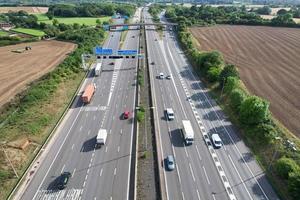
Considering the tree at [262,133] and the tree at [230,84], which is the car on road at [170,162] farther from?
the tree at [230,84]

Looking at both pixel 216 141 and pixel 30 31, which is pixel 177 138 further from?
pixel 30 31

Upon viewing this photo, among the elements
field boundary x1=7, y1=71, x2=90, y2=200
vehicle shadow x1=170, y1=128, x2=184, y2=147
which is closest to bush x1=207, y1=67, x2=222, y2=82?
vehicle shadow x1=170, y1=128, x2=184, y2=147

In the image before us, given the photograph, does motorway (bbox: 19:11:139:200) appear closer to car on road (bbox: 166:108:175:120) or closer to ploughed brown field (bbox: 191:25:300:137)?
car on road (bbox: 166:108:175:120)

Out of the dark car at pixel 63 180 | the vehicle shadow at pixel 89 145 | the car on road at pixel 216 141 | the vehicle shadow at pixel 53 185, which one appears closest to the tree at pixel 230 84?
the car on road at pixel 216 141

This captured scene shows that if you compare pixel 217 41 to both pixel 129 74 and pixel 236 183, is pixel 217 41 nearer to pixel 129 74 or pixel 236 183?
pixel 129 74

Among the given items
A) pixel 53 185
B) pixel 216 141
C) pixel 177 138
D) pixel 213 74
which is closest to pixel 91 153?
pixel 53 185

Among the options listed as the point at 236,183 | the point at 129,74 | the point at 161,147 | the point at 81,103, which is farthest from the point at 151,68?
the point at 236,183
